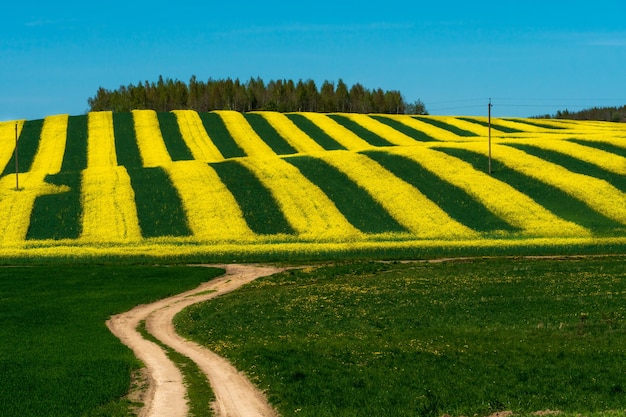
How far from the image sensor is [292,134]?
134375 millimetres

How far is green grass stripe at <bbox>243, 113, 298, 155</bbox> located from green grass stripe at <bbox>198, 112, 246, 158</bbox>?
6136mm

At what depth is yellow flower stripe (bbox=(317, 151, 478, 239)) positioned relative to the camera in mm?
69125

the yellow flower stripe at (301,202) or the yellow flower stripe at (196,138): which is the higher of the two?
the yellow flower stripe at (196,138)

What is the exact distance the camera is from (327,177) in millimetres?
88375

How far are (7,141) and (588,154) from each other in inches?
3960

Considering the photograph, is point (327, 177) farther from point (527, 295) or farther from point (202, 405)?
point (202, 405)

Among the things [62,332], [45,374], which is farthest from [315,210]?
[45,374]

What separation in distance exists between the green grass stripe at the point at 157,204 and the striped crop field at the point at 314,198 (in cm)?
21

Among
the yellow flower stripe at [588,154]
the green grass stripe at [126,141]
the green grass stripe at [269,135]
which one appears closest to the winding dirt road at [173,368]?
the yellow flower stripe at [588,154]

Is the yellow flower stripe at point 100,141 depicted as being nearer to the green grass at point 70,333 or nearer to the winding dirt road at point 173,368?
the green grass at point 70,333

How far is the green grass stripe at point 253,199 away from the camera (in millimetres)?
71562

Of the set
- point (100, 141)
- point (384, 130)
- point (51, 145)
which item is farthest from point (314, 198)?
point (384, 130)

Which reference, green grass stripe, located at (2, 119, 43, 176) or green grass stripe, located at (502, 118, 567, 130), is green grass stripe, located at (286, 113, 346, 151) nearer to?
green grass stripe, located at (502, 118, 567, 130)

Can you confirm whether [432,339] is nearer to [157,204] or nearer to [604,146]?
[157,204]
